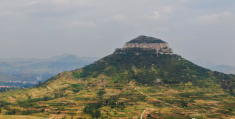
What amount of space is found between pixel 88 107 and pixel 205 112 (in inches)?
2719

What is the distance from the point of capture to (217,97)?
196 meters

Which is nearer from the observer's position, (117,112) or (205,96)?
(117,112)

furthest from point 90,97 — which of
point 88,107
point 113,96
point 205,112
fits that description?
point 205,112

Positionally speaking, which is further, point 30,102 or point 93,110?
point 30,102

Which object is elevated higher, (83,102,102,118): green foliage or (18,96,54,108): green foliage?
(18,96,54,108): green foliage

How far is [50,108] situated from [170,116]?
71858 mm

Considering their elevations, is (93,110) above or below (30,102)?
below

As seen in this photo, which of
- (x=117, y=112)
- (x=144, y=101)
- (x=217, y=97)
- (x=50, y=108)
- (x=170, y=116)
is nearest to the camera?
(x=170, y=116)

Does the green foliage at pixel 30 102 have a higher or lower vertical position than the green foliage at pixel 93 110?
higher

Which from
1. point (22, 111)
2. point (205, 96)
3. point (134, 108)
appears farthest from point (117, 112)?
point (205, 96)

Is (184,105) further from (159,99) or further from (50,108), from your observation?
(50,108)

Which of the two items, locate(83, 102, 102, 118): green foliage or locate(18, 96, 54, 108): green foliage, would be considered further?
locate(18, 96, 54, 108): green foliage

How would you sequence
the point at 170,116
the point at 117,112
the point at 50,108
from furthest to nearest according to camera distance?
the point at 50,108 < the point at 117,112 < the point at 170,116

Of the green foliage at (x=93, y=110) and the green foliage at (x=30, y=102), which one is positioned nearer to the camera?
the green foliage at (x=93, y=110)
